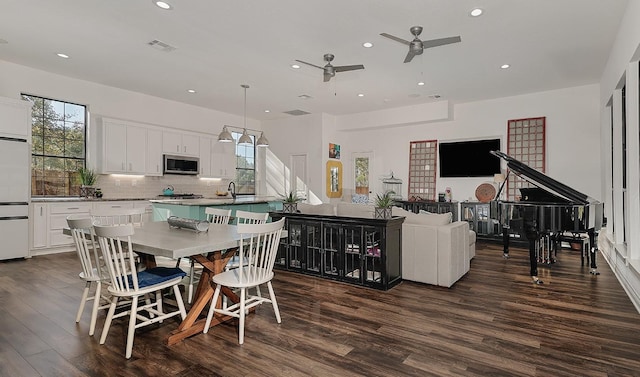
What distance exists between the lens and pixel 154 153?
757 cm

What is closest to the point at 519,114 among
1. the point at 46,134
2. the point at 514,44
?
the point at 514,44

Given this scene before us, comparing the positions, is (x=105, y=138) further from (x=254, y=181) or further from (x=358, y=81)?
(x=358, y=81)

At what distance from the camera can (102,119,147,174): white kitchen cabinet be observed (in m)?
6.82

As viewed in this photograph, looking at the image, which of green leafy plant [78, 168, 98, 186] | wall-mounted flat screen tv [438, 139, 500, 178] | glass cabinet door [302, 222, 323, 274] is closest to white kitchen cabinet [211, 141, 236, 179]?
green leafy plant [78, 168, 98, 186]

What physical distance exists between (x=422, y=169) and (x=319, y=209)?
465 cm

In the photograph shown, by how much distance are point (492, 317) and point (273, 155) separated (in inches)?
310

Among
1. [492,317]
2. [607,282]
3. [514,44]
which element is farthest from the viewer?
[514,44]

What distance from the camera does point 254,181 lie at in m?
10.3

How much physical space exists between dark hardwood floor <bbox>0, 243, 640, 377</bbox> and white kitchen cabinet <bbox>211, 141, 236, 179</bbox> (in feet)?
16.2

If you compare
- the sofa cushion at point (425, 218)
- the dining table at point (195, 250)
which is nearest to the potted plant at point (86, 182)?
the dining table at point (195, 250)

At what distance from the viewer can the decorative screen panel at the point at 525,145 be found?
7211mm

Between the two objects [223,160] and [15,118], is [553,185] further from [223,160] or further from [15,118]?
[15,118]

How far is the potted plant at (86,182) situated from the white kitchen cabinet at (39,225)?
2.40 feet

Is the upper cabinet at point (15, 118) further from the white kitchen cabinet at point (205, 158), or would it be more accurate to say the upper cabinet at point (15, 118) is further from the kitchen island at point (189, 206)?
the white kitchen cabinet at point (205, 158)
